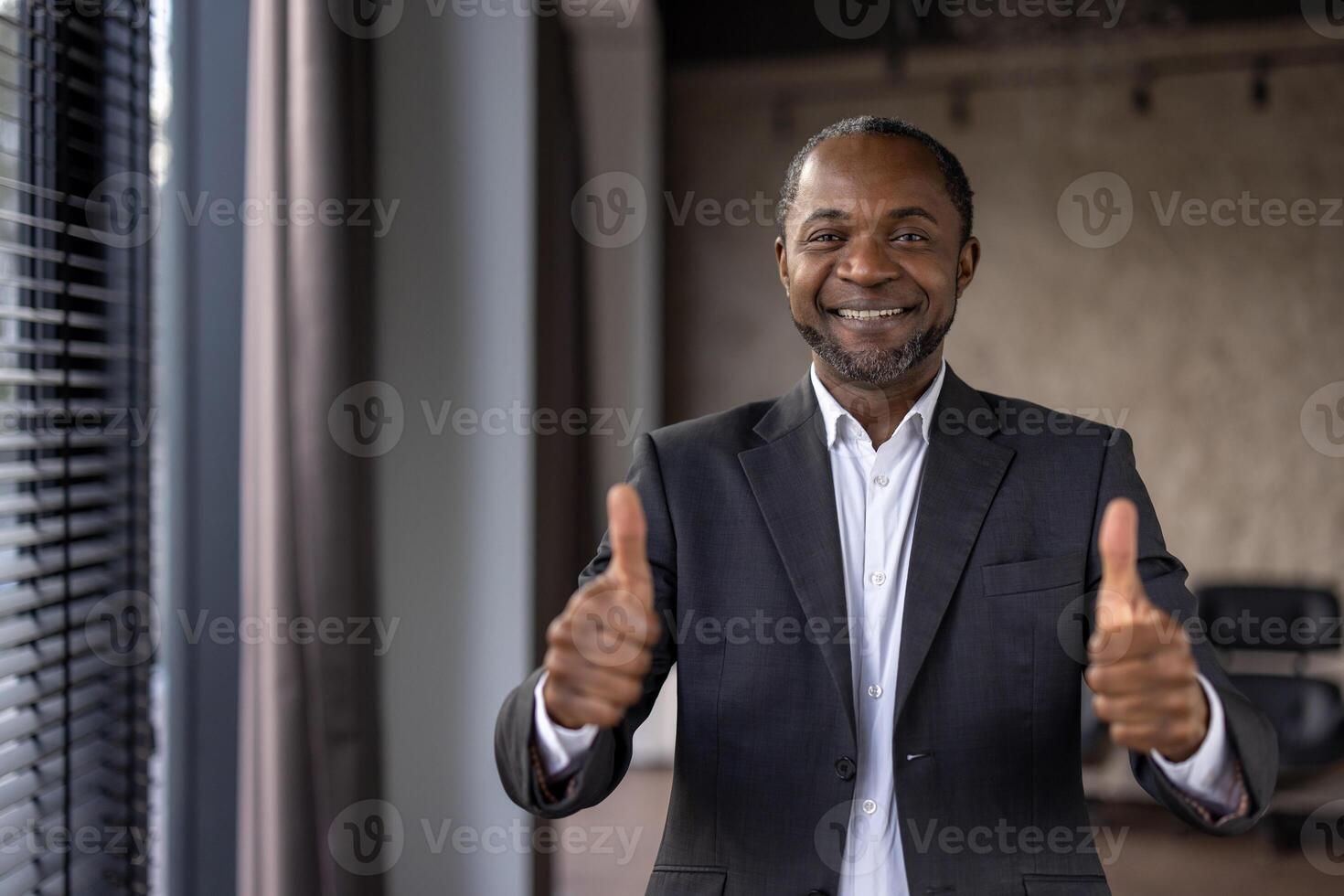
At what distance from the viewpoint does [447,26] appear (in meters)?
2.22

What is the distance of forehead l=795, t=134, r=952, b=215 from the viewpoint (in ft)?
4.09

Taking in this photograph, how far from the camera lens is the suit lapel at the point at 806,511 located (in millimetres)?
1185

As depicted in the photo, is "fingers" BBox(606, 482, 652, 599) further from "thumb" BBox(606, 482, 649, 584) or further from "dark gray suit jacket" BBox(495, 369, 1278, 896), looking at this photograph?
"dark gray suit jacket" BBox(495, 369, 1278, 896)

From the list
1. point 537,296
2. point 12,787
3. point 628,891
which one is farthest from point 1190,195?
point 12,787

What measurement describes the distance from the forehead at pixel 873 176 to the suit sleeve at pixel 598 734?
0.42m

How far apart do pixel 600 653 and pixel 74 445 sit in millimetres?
1202

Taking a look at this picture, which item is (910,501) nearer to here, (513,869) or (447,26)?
(513,869)

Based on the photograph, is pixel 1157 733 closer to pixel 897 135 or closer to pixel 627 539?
pixel 627 539

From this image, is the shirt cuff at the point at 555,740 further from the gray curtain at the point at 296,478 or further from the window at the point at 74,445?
the window at the point at 74,445

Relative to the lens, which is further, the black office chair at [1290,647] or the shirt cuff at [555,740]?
the black office chair at [1290,647]

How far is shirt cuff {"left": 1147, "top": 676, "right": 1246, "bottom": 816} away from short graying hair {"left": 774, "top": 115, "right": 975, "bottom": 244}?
0.64 meters

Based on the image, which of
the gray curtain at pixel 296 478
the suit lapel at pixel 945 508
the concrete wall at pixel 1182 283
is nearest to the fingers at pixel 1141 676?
the suit lapel at pixel 945 508

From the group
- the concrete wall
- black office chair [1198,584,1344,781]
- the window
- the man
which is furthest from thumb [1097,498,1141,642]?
the concrete wall

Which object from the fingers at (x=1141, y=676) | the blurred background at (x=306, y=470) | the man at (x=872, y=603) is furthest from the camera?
the blurred background at (x=306, y=470)
